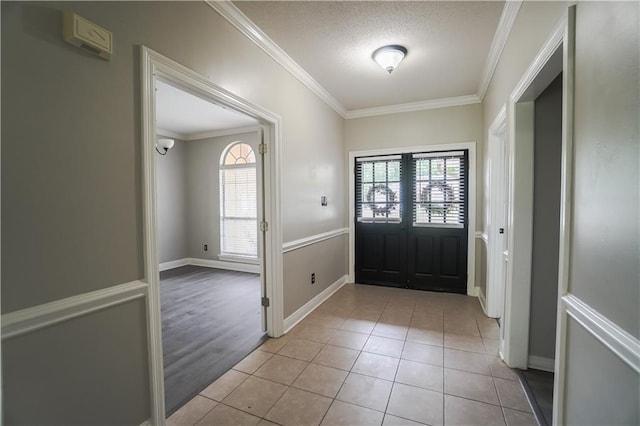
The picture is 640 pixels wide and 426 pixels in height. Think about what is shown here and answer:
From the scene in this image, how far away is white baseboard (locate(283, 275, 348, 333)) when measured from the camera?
292 cm

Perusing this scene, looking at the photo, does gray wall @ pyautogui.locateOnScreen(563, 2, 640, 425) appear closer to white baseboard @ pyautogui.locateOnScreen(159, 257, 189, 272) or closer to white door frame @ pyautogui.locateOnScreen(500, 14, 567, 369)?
white door frame @ pyautogui.locateOnScreen(500, 14, 567, 369)

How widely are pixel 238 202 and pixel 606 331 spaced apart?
531 cm

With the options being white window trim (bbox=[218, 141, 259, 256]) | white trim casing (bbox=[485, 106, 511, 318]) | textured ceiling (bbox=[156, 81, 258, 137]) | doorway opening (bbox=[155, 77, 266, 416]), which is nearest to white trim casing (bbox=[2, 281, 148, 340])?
doorway opening (bbox=[155, 77, 266, 416])

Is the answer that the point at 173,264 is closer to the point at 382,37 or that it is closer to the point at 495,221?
the point at 382,37

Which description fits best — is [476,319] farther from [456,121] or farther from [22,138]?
[22,138]

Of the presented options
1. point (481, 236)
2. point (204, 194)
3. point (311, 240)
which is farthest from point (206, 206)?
point (481, 236)

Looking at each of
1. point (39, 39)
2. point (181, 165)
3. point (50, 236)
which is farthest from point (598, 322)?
point (181, 165)

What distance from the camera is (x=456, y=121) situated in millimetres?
3914

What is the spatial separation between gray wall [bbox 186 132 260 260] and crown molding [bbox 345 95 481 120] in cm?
245

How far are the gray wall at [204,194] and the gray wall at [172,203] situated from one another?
0.11 meters

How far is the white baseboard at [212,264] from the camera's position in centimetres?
535

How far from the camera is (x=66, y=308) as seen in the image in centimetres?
119

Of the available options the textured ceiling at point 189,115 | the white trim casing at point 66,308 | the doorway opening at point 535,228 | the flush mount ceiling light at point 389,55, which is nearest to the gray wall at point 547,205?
the doorway opening at point 535,228

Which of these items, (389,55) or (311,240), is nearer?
(389,55)
